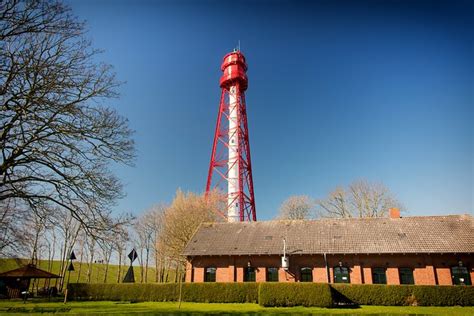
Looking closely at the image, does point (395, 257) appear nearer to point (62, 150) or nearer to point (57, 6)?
point (62, 150)

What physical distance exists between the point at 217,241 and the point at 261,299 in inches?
282

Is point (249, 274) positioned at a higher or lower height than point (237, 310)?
higher

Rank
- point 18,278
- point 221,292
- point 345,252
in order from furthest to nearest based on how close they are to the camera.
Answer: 1. point 18,278
2. point 345,252
3. point 221,292

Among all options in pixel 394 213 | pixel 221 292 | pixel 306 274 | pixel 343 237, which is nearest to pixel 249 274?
pixel 221 292

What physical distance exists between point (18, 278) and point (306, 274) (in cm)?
2126

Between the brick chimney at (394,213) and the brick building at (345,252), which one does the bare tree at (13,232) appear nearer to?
the brick building at (345,252)

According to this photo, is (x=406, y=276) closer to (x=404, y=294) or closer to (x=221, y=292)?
(x=404, y=294)

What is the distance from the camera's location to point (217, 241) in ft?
74.5

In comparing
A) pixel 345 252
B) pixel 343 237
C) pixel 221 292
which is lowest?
pixel 221 292

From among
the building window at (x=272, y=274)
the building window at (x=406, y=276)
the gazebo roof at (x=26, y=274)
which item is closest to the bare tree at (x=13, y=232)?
the gazebo roof at (x=26, y=274)

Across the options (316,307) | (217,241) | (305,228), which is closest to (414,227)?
(305,228)

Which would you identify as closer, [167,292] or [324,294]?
[324,294]

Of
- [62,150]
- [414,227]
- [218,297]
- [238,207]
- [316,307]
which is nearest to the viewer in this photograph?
[62,150]

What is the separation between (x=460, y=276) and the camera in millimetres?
18031
